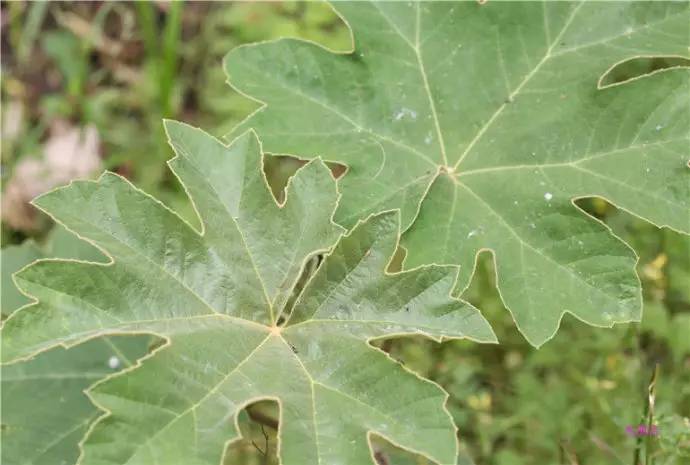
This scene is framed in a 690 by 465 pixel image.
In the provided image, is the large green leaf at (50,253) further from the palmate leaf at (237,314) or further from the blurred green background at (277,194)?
the palmate leaf at (237,314)

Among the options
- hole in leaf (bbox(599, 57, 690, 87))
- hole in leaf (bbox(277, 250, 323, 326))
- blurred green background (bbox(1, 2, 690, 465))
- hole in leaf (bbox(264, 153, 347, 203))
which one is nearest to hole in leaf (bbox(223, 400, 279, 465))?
blurred green background (bbox(1, 2, 690, 465))

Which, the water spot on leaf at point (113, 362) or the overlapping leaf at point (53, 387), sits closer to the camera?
the overlapping leaf at point (53, 387)

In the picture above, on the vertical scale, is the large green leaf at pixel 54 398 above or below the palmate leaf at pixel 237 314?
below

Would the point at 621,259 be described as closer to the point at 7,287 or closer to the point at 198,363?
the point at 198,363

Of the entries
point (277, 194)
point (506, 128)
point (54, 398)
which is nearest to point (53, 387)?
point (54, 398)

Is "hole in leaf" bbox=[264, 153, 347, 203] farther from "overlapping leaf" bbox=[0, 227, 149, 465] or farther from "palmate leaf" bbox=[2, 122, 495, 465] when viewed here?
"palmate leaf" bbox=[2, 122, 495, 465]

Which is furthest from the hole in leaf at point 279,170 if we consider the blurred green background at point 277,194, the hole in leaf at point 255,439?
the hole in leaf at point 255,439

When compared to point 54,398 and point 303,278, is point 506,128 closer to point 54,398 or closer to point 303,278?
point 303,278
